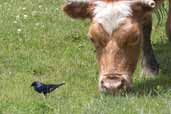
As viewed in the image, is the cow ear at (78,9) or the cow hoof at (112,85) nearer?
the cow hoof at (112,85)

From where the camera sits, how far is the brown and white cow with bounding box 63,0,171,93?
8.10 m

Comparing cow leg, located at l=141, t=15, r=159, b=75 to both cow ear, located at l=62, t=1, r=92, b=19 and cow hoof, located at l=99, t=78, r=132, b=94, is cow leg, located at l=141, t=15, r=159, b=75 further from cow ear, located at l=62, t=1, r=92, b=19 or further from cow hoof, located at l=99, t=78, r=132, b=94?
cow hoof, located at l=99, t=78, r=132, b=94

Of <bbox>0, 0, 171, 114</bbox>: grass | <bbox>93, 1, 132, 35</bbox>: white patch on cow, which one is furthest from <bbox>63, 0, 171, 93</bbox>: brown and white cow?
<bbox>0, 0, 171, 114</bbox>: grass

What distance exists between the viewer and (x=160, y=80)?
30.5 feet

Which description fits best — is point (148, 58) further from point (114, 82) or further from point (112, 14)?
point (114, 82)

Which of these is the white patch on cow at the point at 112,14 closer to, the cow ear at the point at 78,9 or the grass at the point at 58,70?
the cow ear at the point at 78,9

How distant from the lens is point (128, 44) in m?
8.24

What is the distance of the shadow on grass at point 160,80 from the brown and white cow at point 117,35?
0.29m

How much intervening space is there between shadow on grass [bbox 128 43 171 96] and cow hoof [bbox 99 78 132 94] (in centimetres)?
19

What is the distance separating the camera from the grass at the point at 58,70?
23.8ft

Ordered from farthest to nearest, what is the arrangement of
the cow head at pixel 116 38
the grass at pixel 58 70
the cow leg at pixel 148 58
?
1. the cow leg at pixel 148 58
2. the cow head at pixel 116 38
3. the grass at pixel 58 70

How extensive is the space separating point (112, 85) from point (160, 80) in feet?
5.01

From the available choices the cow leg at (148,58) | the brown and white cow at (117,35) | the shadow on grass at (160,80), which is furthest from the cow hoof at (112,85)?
the cow leg at (148,58)

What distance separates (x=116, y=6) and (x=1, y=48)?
3677 millimetres
